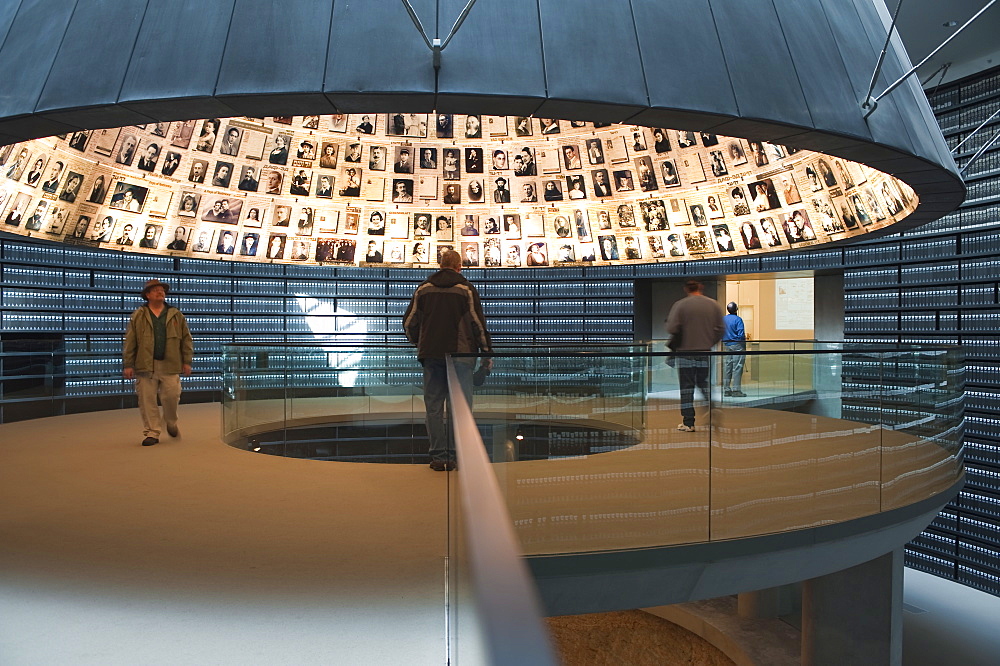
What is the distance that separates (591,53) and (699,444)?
112 inches

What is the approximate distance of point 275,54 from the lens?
16.8ft

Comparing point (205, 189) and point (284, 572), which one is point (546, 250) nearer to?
point (205, 189)

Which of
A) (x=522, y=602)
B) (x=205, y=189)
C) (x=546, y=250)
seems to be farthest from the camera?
(x=546, y=250)

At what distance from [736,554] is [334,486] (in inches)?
110

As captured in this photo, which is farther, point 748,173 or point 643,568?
point 748,173

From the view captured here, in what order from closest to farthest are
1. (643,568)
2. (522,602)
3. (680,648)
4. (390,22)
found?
(522,602)
(643,568)
(390,22)
(680,648)

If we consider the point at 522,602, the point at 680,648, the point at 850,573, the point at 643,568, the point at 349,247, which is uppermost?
the point at 349,247

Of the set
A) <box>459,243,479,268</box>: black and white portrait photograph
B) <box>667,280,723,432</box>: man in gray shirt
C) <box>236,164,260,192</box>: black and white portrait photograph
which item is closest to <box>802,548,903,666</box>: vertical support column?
<box>667,280,723,432</box>: man in gray shirt

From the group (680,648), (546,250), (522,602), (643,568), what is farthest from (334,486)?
(546,250)

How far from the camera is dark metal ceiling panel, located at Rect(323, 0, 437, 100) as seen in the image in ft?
16.5

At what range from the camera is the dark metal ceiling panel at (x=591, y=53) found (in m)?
5.23

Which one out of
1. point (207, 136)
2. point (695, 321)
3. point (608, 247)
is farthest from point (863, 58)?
point (207, 136)

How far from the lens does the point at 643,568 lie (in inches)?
169

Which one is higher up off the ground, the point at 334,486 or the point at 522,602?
the point at 522,602
